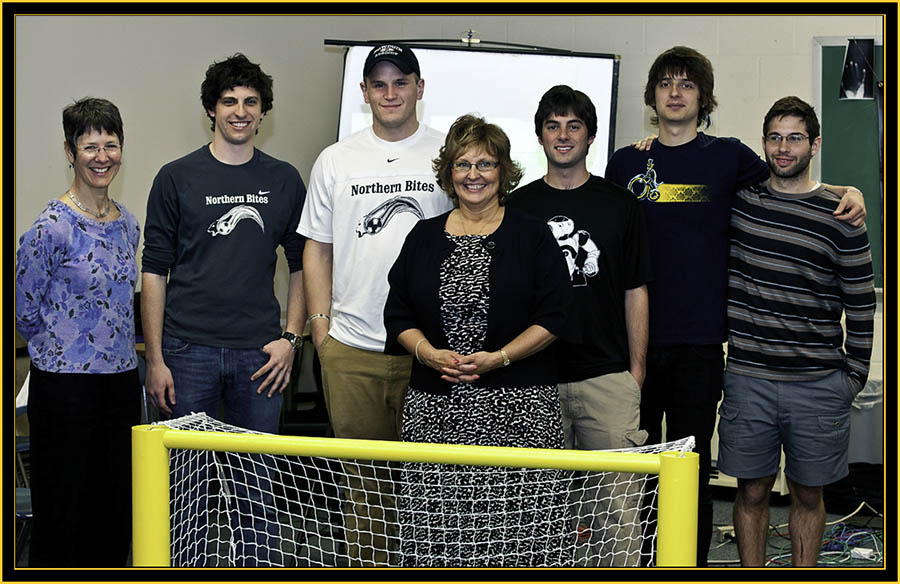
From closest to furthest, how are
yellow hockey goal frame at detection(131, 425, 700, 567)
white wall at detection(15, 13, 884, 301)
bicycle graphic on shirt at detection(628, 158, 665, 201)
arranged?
1. yellow hockey goal frame at detection(131, 425, 700, 567)
2. bicycle graphic on shirt at detection(628, 158, 665, 201)
3. white wall at detection(15, 13, 884, 301)

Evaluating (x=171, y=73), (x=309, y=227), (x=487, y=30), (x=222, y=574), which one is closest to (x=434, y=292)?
(x=309, y=227)

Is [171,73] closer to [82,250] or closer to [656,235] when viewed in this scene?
[82,250]

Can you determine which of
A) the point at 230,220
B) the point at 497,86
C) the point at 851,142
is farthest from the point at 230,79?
the point at 851,142

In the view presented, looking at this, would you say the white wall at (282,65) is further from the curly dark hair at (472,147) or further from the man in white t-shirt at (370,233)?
the curly dark hair at (472,147)

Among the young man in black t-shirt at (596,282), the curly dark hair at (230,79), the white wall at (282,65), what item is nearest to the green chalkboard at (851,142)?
the white wall at (282,65)

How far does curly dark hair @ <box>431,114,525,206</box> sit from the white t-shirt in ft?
0.48

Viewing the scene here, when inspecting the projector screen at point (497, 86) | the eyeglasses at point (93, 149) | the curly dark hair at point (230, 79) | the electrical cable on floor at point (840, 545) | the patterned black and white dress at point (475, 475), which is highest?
the projector screen at point (497, 86)

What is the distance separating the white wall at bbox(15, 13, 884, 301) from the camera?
4211 millimetres

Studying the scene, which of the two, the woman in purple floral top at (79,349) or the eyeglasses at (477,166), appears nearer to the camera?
the eyeglasses at (477,166)

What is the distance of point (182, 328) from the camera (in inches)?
115

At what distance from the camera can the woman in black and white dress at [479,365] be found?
8.14 ft

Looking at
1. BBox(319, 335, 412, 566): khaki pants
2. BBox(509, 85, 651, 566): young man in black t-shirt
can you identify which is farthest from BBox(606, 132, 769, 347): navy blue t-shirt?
BBox(319, 335, 412, 566): khaki pants

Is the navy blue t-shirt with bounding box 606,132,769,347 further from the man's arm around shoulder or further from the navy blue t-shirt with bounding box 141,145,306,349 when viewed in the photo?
the navy blue t-shirt with bounding box 141,145,306,349

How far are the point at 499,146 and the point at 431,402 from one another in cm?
72
